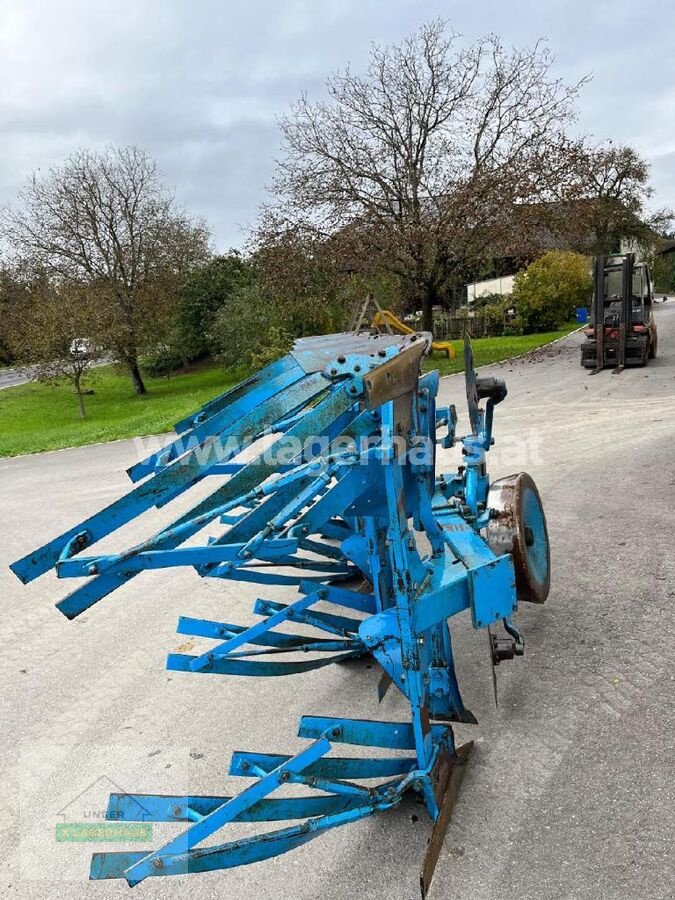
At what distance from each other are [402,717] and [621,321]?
12.9 meters

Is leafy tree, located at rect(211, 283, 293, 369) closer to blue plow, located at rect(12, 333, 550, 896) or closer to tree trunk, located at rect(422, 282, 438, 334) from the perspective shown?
tree trunk, located at rect(422, 282, 438, 334)

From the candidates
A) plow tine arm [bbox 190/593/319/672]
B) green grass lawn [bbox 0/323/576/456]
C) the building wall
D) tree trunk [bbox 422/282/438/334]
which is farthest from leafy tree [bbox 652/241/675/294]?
plow tine arm [bbox 190/593/319/672]

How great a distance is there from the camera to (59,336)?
59.9 ft

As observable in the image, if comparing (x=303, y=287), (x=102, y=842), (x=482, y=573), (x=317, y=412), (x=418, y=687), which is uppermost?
(x=303, y=287)

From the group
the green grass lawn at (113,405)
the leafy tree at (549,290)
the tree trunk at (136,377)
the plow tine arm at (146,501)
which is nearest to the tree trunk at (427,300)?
the green grass lawn at (113,405)

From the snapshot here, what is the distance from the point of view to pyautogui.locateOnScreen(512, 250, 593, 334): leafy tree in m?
26.8

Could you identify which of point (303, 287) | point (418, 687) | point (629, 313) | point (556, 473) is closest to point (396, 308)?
point (303, 287)

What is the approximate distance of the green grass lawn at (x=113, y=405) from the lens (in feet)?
45.5

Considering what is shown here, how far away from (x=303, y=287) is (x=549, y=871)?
16804 mm

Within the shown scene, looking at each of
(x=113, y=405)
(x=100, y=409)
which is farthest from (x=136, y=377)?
(x=100, y=409)

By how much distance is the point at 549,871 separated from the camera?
7.79 feet

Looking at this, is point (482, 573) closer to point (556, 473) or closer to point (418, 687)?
point (418, 687)

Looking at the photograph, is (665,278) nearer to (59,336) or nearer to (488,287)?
(488,287)

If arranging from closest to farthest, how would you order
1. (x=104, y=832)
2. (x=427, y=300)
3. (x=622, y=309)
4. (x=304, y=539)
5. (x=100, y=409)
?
(x=304, y=539)
(x=104, y=832)
(x=622, y=309)
(x=427, y=300)
(x=100, y=409)
